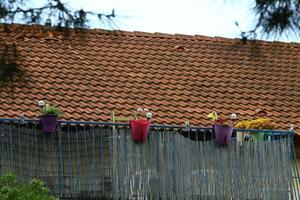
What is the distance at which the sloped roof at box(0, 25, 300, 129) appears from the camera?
59.2ft

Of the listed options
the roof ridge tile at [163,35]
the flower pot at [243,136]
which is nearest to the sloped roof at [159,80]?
the roof ridge tile at [163,35]

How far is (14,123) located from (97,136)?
1.25 metres

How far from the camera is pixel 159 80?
20.0 meters

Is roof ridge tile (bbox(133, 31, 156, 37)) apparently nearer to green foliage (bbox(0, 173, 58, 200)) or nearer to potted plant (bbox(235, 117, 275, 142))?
potted plant (bbox(235, 117, 275, 142))

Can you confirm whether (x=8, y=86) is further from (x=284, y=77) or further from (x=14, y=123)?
(x=284, y=77)

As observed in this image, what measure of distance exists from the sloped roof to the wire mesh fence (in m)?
1.37

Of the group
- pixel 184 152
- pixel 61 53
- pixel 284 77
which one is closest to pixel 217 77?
pixel 284 77

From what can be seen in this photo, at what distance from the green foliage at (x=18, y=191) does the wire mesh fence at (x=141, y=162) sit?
1.72 m

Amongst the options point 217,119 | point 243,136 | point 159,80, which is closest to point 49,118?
point 217,119

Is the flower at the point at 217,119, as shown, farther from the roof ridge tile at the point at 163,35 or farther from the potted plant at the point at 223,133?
the roof ridge tile at the point at 163,35

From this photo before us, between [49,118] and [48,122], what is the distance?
0.07 meters

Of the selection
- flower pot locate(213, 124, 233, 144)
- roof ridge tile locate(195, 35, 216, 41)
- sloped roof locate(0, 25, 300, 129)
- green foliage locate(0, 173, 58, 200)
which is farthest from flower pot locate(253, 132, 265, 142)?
roof ridge tile locate(195, 35, 216, 41)

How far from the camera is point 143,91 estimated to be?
63.0 feet

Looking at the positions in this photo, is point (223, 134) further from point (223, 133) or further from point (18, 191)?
point (18, 191)
